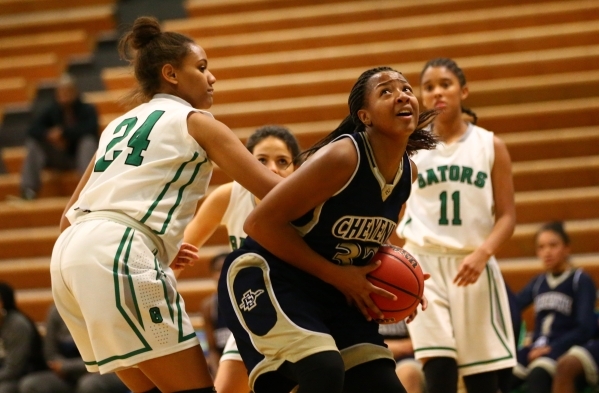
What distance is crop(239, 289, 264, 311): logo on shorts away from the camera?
3012 millimetres

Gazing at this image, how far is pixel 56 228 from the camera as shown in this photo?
895 centimetres

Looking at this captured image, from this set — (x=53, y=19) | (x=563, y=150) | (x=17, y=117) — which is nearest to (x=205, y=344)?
(x=563, y=150)

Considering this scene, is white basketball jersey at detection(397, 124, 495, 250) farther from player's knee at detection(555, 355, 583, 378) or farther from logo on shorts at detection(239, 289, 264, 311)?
player's knee at detection(555, 355, 583, 378)

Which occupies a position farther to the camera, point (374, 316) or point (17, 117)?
point (17, 117)

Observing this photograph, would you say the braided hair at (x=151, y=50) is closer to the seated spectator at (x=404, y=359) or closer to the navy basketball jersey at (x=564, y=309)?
the seated spectator at (x=404, y=359)

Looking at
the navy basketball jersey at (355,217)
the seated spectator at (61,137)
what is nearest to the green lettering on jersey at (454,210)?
the navy basketball jersey at (355,217)

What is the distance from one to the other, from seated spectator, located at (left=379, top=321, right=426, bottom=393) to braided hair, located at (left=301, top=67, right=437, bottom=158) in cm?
194

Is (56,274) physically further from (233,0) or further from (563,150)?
(233,0)

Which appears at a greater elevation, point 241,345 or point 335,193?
point 335,193

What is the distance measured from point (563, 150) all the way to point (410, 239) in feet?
13.4

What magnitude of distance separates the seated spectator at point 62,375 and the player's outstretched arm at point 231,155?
3.84m

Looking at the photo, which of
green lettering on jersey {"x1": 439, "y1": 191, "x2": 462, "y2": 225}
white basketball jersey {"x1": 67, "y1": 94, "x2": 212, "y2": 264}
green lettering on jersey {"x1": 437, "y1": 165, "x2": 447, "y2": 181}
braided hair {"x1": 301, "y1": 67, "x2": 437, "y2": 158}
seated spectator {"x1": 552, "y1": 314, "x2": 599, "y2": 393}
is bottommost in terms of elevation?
seated spectator {"x1": 552, "y1": 314, "x2": 599, "y2": 393}

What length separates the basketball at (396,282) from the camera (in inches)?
123

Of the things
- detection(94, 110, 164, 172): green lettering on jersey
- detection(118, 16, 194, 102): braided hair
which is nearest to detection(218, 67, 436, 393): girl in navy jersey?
detection(94, 110, 164, 172): green lettering on jersey
